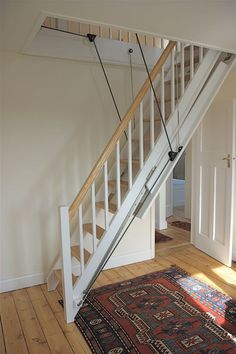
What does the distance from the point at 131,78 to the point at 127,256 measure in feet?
6.76

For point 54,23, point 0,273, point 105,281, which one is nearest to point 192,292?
point 105,281

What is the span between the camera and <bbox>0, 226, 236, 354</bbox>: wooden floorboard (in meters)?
2.03

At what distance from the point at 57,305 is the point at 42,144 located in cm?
151

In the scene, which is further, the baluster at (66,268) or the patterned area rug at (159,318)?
the baluster at (66,268)

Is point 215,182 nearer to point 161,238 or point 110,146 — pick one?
point 161,238

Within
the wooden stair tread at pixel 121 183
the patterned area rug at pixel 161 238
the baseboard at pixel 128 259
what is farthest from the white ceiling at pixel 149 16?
the patterned area rug at pixel 161 238

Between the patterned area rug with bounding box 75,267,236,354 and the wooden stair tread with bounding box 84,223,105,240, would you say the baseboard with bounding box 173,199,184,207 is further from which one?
the wooden stair tread with bounding box 84,223,105,240

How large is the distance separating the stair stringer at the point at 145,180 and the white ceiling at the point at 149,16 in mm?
308

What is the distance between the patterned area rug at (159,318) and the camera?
1.98 metres

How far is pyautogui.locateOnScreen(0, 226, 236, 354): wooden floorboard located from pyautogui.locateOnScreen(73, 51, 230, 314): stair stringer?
34cm

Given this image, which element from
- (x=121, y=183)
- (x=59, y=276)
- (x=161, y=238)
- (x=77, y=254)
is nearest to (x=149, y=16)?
(x=121, y=183)

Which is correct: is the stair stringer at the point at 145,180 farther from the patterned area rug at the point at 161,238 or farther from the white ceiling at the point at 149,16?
the patterned area rug at the point at 161,238

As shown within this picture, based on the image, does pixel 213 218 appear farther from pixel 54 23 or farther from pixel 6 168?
pixel 54 23

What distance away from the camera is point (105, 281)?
2.97m
